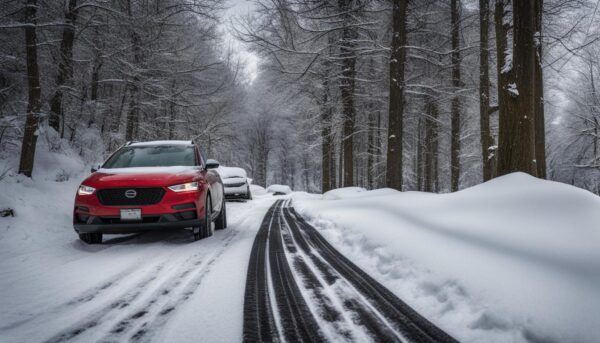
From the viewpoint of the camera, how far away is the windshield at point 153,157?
6.31m

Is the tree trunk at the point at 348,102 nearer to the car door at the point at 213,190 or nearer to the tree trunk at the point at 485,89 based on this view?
the tree trunk at the point at 485,89

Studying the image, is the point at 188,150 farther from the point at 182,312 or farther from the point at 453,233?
the point at 453,233

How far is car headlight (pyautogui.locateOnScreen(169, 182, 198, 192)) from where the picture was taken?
17.6 ft

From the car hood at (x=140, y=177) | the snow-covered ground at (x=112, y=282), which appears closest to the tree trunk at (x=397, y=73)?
the snow-covered ground at (x=112, y=282)

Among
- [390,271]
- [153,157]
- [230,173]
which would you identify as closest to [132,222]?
[153,157]

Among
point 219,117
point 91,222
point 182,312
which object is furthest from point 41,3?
point 219,117

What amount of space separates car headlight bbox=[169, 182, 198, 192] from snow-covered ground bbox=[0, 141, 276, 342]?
0.89 metres

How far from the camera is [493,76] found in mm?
15523

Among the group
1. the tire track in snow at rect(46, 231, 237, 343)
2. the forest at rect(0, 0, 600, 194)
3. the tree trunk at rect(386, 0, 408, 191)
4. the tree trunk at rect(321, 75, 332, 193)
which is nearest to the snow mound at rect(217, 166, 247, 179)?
the forest at rect(0, 0, 600, 194)

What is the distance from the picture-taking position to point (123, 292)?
3.32 m

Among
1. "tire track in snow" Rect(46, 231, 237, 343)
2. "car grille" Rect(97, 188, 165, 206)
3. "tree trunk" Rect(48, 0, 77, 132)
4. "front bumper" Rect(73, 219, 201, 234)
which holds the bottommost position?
"tire track in snow" Rect(46, 231, 237, 343)

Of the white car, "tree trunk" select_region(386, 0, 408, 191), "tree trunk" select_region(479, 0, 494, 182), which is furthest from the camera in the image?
the white car

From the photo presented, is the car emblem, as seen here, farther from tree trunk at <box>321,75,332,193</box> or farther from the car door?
tree trunk at <box>321,75,332,193</box>

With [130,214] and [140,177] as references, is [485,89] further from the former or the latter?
[130,214]
